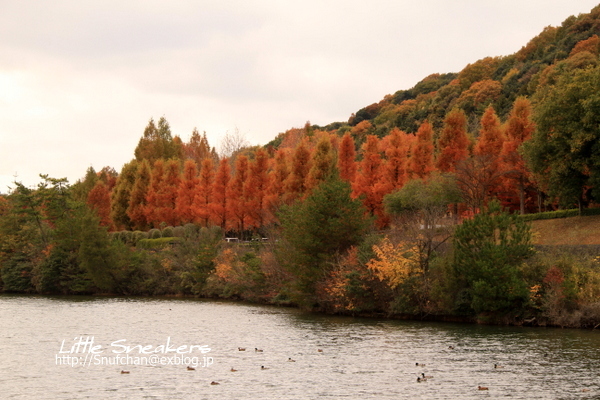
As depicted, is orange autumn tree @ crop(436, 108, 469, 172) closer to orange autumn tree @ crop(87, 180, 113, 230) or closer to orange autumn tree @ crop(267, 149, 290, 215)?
orange autumn tree @ crop(267, 149, 290, 215)

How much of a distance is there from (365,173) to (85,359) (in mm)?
38021

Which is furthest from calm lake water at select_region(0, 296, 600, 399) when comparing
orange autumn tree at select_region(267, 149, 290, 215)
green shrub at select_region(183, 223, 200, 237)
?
orange autumn tree at select_region(267, 149, 290, 215)

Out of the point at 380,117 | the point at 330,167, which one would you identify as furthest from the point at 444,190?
the point at 380,117

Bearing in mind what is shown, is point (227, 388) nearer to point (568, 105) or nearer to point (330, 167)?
→ point (568, 105)

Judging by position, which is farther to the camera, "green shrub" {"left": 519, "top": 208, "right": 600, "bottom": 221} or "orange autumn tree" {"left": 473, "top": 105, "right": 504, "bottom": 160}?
"orange autumn tree" {"left": 473, "top": 105, "right": 504, "bottom": 160}

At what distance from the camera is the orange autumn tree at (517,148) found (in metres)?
54.2

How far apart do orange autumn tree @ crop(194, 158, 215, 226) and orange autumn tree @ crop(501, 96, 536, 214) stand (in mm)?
35500

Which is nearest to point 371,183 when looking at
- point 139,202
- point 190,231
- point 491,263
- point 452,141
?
→ point 452,141

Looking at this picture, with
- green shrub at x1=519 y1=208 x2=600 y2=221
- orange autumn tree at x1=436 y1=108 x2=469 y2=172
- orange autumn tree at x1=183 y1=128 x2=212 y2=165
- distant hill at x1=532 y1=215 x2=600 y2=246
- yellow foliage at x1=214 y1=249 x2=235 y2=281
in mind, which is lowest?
yellow foliage at x1=214 y1=249 x2=235 y2=281

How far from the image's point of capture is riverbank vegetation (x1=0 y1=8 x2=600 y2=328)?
37.6 metres

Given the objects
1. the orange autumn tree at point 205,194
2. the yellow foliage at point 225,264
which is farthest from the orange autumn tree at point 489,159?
the orange autumn tree at point 205,194

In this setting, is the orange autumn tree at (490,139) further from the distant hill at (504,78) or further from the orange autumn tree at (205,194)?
the orange autumn tree at (205,194)

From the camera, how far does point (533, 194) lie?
6053cm

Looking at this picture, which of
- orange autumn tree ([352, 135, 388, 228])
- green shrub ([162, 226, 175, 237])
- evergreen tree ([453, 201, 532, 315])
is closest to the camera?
evergreen tree ([453, 201, 532, 315])
